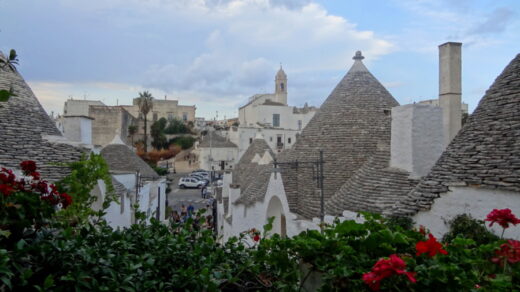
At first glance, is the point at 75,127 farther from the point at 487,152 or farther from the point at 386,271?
the point at 386,271

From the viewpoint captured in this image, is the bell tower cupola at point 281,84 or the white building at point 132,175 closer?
the white building at point 132,175

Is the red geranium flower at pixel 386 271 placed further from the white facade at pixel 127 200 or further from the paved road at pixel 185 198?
the paved road at pixel 185 198

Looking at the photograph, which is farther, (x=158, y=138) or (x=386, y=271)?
(x=158, y=138)

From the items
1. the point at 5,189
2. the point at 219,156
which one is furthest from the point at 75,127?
the point at 219,156

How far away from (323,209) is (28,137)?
21.2 feet

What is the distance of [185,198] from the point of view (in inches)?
1469

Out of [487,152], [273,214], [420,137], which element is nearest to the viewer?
[487,152]

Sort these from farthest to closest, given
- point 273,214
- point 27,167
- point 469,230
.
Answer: point 273,214 < point 469,230 < point 27,167

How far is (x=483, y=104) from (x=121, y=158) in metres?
17.8

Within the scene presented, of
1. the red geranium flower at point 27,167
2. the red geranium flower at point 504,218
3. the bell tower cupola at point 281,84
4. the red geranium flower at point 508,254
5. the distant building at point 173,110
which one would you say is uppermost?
the bell tower cupola at point 281,84

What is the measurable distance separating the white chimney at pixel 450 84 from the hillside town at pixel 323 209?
31 mm

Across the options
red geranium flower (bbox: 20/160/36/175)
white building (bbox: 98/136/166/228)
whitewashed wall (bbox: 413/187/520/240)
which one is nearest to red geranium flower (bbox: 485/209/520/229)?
whitewashed wall (bbox: 413/187/520/240)

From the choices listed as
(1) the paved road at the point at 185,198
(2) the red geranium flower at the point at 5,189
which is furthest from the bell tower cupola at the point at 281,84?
(2) the red geranium flower at the point at 5,189

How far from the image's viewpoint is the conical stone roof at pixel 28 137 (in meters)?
7.87
